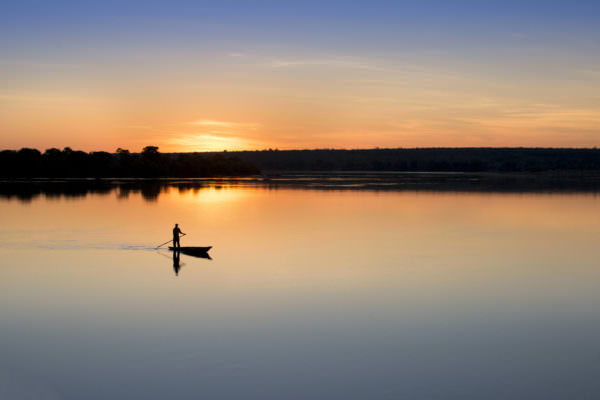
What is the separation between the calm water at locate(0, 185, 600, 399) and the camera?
34.6 ft

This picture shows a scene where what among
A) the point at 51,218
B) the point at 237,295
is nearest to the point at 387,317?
→ the point at 237,295

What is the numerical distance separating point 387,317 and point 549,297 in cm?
552

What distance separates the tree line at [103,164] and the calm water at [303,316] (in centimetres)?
9651

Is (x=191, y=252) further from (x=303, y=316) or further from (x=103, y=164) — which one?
(x=103, y=164)

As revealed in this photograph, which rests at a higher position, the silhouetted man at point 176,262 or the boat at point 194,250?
the boat at point 194,250

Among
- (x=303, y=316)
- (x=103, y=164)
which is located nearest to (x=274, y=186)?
(x=103, y=164)

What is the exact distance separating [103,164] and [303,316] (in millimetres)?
123327

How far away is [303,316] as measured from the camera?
48.3 feet

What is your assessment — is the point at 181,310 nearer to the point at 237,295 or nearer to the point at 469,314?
the point at 237,295

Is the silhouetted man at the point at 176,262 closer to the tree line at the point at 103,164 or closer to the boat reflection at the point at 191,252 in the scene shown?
the boat reflection at the point at 191,252

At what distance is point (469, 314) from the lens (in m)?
15.0

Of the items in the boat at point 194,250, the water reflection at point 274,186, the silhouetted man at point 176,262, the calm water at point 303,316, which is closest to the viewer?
the calm water at point 303,316

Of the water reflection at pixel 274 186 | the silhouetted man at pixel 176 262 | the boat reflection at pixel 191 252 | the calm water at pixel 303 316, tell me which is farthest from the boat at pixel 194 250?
the water reflection at pixel 274 186

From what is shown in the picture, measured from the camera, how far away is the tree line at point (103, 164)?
119062mm
